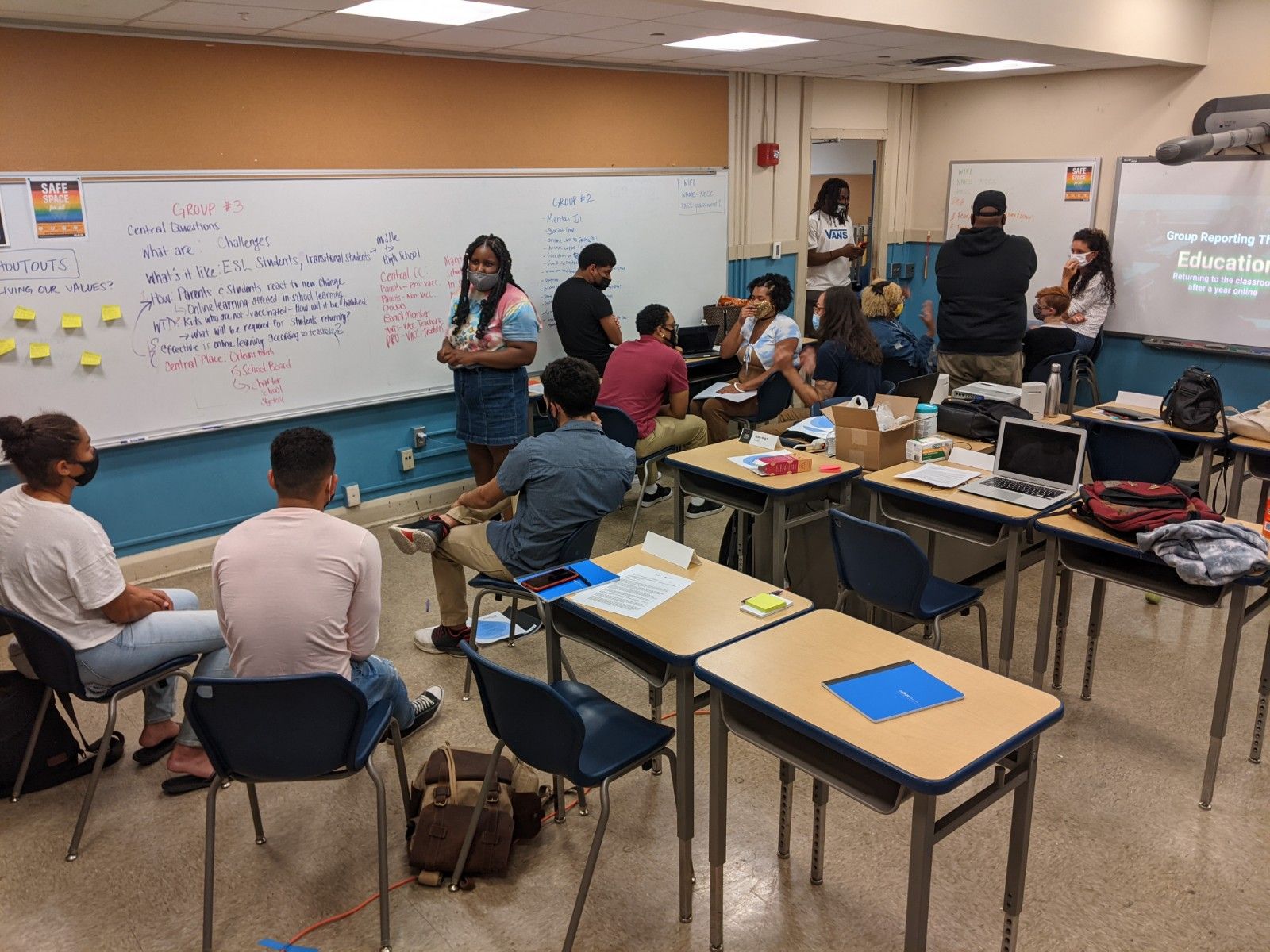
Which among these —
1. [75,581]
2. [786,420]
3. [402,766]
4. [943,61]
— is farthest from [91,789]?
[943,61]

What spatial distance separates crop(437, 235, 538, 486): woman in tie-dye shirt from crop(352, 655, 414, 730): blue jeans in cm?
236

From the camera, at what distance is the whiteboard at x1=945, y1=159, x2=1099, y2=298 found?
7.59 meters

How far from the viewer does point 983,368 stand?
567 centimetres

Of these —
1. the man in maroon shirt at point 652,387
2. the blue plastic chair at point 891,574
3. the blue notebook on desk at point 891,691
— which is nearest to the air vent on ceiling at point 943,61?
the man in maroon shirt at point 652,387

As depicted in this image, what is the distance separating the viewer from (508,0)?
13.6 ft

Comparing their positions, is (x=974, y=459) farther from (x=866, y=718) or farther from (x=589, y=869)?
(x=589, y=869)

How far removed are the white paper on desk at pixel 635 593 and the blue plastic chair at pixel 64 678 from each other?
1190 millimetres

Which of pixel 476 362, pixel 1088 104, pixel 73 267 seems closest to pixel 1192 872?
pixel 476 362

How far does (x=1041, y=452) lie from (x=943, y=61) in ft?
13.2

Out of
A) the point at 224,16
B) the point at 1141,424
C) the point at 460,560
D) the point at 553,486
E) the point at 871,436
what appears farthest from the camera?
the point at 1141,424

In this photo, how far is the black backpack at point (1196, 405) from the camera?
463 cm

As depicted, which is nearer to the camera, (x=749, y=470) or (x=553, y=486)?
(x=553, y=486)

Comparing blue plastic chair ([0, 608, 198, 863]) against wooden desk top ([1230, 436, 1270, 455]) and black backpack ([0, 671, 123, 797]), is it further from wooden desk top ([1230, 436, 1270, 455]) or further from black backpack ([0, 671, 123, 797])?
wooden desk top ([1230, 436, 1270, 455])

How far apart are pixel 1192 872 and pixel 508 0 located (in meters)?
4.04
